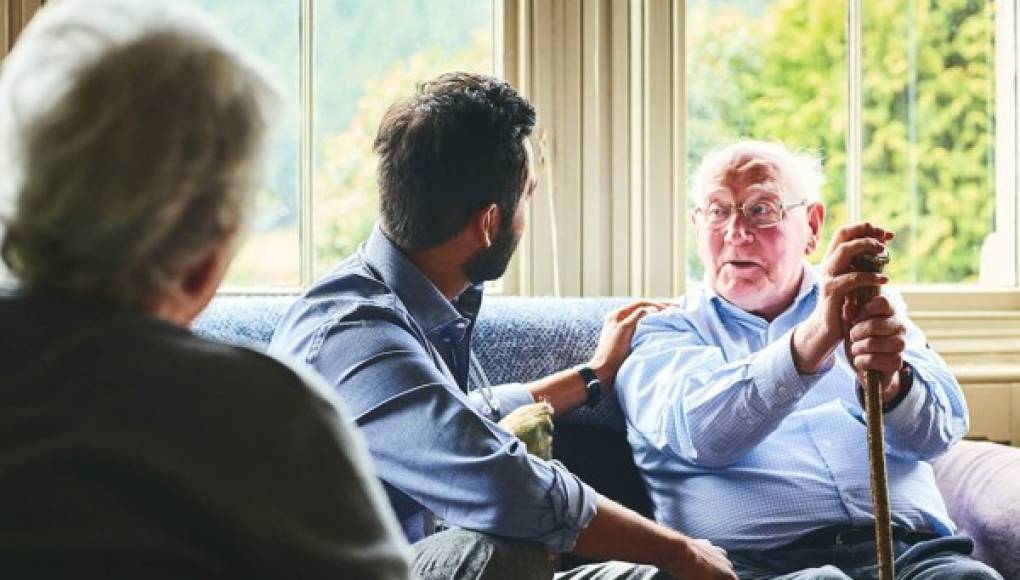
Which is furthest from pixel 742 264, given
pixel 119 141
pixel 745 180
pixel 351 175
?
pixel 119 141

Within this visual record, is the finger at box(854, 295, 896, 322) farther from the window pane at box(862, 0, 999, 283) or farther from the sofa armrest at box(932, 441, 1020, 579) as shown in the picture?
the window pane at box(862, 0, 999, 283)

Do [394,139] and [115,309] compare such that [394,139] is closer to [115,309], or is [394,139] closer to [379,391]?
[379,391]

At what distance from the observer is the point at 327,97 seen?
283 centimetres

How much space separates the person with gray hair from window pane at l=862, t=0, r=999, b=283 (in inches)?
96.5

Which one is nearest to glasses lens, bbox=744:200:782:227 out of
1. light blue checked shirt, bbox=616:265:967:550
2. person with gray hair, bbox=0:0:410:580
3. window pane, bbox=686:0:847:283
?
light blue checked shirt, bbox=616:265:967:550

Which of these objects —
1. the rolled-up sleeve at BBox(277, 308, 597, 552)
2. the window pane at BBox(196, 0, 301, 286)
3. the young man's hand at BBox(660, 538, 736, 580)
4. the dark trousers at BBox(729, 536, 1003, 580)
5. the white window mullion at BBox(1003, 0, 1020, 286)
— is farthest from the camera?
the white window mullion at BBox(1003, 0, 1020, 286)

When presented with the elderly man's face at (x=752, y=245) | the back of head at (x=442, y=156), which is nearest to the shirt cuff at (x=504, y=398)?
the back of head at (x=442, y=156)

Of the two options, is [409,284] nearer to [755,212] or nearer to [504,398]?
[504,398]

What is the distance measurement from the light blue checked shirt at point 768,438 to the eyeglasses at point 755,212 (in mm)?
219

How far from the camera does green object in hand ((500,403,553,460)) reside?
1892 mm

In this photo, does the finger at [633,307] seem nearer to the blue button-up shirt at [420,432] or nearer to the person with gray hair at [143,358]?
the blue button-up shirt at [420,432]

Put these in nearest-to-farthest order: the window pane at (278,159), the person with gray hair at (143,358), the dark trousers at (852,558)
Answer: the person with gray hair at (143,358), the dark trousers at (852,558), the window pane at (278,159)

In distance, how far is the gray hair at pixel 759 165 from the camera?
8.13ft

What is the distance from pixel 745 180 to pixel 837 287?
0.46 metres
